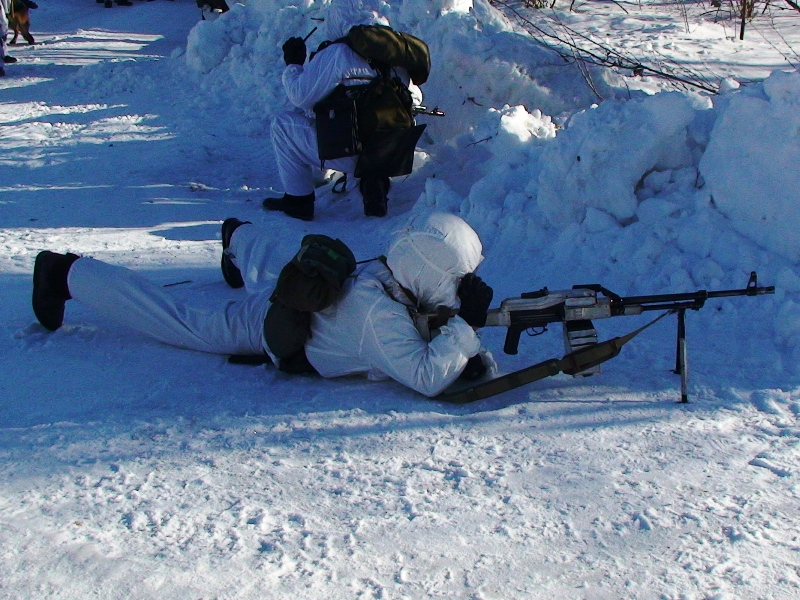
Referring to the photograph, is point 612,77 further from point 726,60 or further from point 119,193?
point 119,193

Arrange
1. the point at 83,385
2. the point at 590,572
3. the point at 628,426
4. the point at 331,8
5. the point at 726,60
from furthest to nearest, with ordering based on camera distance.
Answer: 1. the point at 726,60
2. the point at 331,8
3. the point at 83,385
4. the point at 628,426
5. the point at 590,572

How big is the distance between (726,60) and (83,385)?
6389 mm

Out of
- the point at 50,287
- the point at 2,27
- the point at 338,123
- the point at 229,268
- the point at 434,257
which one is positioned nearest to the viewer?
the point at 434,257

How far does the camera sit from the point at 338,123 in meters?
5.41

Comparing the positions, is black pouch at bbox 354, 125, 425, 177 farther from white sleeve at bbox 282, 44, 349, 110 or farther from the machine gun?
the machine gun

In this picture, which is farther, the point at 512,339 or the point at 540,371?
the point at 512,339

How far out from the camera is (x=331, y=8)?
5652 mm

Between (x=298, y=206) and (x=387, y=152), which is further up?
(x=387, y=152)

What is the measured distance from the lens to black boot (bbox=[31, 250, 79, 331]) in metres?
3.54

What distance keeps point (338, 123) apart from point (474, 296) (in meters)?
2.70

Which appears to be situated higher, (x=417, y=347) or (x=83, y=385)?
(x=417, y=347)

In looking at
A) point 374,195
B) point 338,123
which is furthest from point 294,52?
point 374,195

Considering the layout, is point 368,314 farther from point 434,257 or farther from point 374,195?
point 374,195

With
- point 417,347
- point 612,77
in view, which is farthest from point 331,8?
point 417,347
